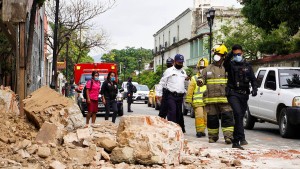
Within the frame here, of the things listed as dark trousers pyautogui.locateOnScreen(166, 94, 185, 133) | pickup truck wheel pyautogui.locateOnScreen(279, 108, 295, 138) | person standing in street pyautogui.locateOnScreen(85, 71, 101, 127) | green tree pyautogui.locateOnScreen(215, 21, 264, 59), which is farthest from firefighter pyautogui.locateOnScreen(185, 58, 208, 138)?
green tree pyautogui.locateOnScreen(215, 21, 264, 59)

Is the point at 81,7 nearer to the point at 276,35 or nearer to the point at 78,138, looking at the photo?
the point at 276,35

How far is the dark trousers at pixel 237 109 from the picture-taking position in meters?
10.1

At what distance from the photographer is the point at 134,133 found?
7812mm

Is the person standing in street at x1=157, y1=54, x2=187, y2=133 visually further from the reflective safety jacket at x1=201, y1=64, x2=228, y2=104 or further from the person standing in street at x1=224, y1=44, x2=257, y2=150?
the person standing in street at x1=224, y1=44, x2=257, y2=150

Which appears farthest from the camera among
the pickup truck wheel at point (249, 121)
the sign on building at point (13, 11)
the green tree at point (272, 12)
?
the green tree at point (272, 12)

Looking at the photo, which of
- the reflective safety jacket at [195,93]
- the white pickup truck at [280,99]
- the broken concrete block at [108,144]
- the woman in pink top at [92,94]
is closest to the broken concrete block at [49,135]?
the broken concrete block at [108,144]

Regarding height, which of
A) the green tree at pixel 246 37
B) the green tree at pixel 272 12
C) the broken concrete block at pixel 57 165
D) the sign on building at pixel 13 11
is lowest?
the broken concrete block at pixel 57 165

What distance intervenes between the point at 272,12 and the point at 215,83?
28.0ft

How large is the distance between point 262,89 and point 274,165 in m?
6.66

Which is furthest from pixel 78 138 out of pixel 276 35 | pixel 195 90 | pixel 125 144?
pixel 276 35

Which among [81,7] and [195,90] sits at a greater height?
[81,7]

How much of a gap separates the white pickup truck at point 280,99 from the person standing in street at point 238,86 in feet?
9.54

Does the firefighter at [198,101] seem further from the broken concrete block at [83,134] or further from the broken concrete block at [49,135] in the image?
the broken concrete block at [49,135]

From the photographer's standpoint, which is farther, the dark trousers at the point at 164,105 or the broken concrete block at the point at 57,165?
the dark trousers at the point at 164,105
